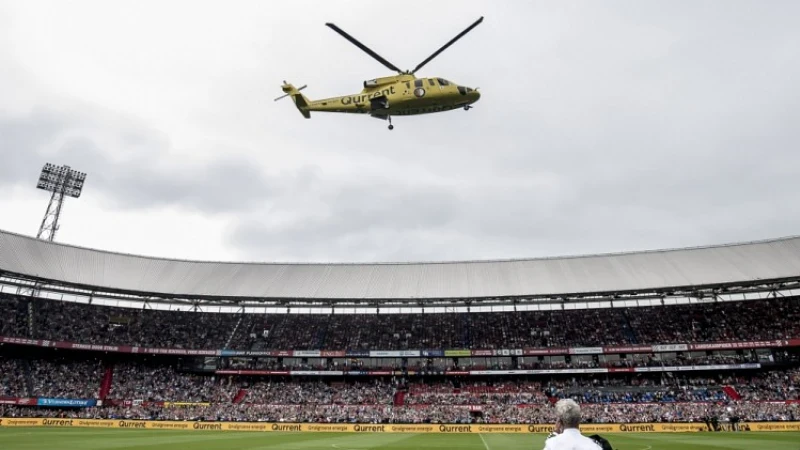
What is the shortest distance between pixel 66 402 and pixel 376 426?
33225 millimetres

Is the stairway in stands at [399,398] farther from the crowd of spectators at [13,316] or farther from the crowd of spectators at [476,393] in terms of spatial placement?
the crowd of spectators at [13,316]

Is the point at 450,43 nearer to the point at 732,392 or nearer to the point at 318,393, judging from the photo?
the point at 318,393

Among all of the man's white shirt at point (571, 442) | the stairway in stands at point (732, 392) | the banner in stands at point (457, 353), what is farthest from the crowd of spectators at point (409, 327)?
the man's white shirt at point (571, 442)

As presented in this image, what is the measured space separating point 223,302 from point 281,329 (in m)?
8.75

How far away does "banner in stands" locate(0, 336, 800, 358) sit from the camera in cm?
5012

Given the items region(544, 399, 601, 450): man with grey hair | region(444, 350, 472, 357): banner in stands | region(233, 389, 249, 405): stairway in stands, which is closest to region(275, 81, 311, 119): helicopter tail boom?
region(544, 399, 601, 450): man with grey hair

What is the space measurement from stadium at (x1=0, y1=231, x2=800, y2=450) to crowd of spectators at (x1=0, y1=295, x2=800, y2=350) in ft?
0.77

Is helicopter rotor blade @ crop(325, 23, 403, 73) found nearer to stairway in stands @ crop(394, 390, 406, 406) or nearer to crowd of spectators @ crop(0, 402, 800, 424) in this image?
crowd of spectators @ crop(0, 402, 800, 424)

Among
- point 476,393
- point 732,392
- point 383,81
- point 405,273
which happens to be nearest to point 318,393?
point 476,393

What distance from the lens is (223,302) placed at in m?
64.2

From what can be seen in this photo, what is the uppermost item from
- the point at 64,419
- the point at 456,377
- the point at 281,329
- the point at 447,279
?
the point at 447,279

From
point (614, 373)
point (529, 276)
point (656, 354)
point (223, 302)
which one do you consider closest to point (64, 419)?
point (223, 302)

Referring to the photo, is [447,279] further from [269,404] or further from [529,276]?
[269,404]

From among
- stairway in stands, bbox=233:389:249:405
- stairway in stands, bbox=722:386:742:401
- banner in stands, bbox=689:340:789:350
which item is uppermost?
banner in stands, bbox=689:340:789:350
